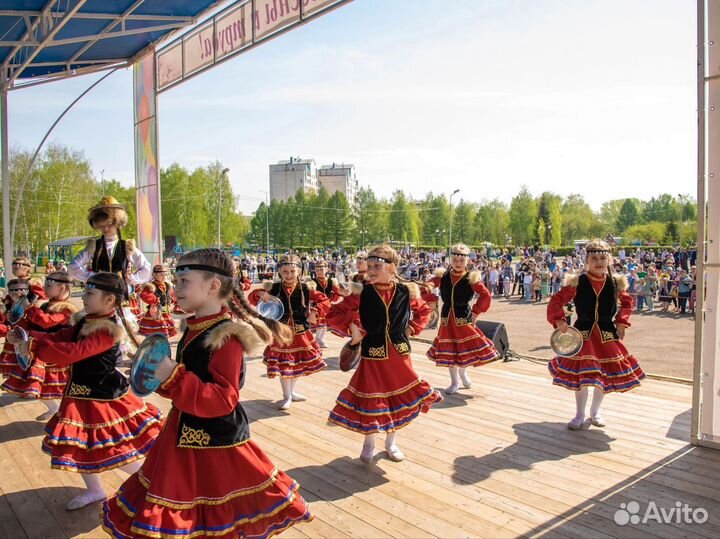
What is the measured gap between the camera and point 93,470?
13.0ft

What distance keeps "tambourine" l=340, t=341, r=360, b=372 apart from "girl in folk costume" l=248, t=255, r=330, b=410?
2.12 metres

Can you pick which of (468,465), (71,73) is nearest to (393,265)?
(468,465)

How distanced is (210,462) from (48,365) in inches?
158

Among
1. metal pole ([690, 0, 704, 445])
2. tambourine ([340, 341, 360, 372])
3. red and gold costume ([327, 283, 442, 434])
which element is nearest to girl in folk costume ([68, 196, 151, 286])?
red and gold costume ([327, 283, 442, 434])

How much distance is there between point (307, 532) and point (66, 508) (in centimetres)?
188

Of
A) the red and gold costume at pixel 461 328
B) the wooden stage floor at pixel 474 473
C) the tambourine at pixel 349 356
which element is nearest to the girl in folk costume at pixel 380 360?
the tambourine at pixel 349 356

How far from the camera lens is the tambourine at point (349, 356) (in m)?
4.75

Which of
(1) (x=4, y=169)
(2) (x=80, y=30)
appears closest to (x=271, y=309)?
(2) (x=80, y=30)

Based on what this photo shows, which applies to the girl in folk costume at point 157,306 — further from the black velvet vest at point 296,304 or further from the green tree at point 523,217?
the green tree at point 523,217

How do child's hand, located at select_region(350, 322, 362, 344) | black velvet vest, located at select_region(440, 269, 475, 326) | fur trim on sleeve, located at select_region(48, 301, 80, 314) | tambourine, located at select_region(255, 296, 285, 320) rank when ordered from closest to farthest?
child's hand, located at select_region(350, 322, 362, 344) → fur trim on sleeve, located at select_region(48, 301, 80, 314) → tambourine, located at select_region(255, 296, 285, 320) → black velvet vest, located at select_region(440, 269, 475, 326)

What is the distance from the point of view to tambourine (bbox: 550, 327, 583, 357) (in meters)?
5.59

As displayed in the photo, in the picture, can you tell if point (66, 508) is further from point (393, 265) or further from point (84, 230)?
point (84, 230)

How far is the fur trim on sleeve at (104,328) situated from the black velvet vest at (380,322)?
2.04m

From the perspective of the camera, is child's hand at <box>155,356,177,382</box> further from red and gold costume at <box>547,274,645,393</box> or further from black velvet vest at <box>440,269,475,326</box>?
black velvet vest at <box>440,269,475,326</box>
